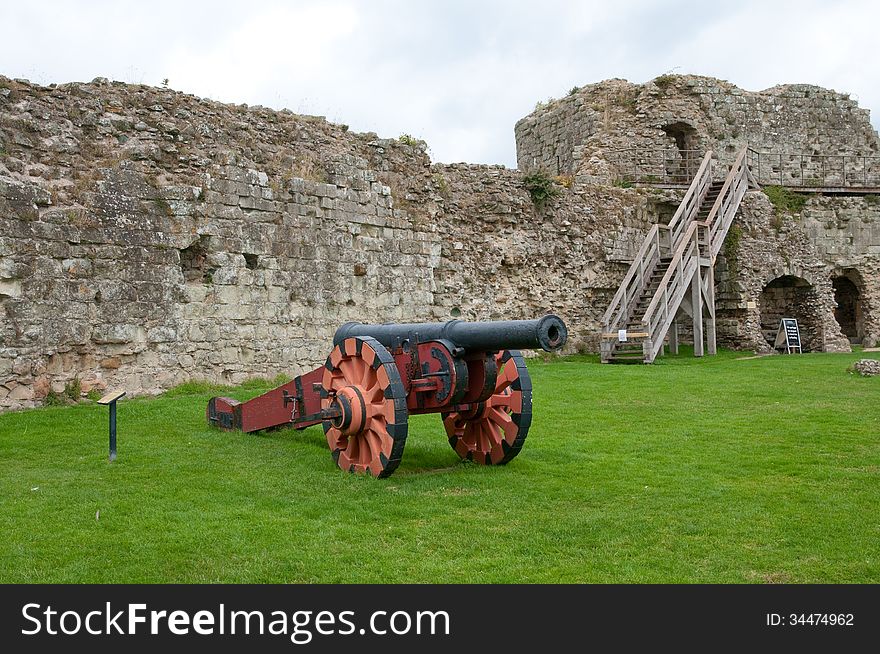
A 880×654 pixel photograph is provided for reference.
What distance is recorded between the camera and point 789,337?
19.9 metres

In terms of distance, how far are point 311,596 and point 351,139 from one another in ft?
36.2

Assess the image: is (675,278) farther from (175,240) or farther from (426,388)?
(426,388)

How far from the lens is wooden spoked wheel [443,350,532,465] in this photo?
698cm

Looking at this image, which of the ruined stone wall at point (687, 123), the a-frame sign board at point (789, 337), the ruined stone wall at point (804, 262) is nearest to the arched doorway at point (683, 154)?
the ruined stone wall at point (687, 123)

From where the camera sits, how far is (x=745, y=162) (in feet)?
66.1

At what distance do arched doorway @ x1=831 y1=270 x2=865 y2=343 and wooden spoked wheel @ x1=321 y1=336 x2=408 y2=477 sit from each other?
1797 centimetres

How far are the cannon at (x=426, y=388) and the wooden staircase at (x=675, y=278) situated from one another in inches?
370

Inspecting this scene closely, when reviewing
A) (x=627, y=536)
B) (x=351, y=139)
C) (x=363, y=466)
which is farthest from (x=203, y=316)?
(x=627, y=536)

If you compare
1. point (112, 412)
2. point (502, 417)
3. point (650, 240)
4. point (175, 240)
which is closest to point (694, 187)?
point (650, 240)

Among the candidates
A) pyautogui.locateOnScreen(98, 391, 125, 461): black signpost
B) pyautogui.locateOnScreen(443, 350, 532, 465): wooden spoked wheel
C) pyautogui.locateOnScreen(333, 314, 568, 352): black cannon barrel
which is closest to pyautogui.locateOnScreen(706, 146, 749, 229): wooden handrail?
pyautogui.locateOnScreen(443, 350, 532, 465): wooden spoked wheel

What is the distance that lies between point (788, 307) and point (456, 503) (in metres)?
17.1

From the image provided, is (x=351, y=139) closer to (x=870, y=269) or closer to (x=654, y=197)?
(x=654, y=197)

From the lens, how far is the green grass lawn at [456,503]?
4703 mm

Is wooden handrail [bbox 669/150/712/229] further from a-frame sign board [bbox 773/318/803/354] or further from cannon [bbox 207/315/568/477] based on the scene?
cannon [bbox 207/315/568/477]
